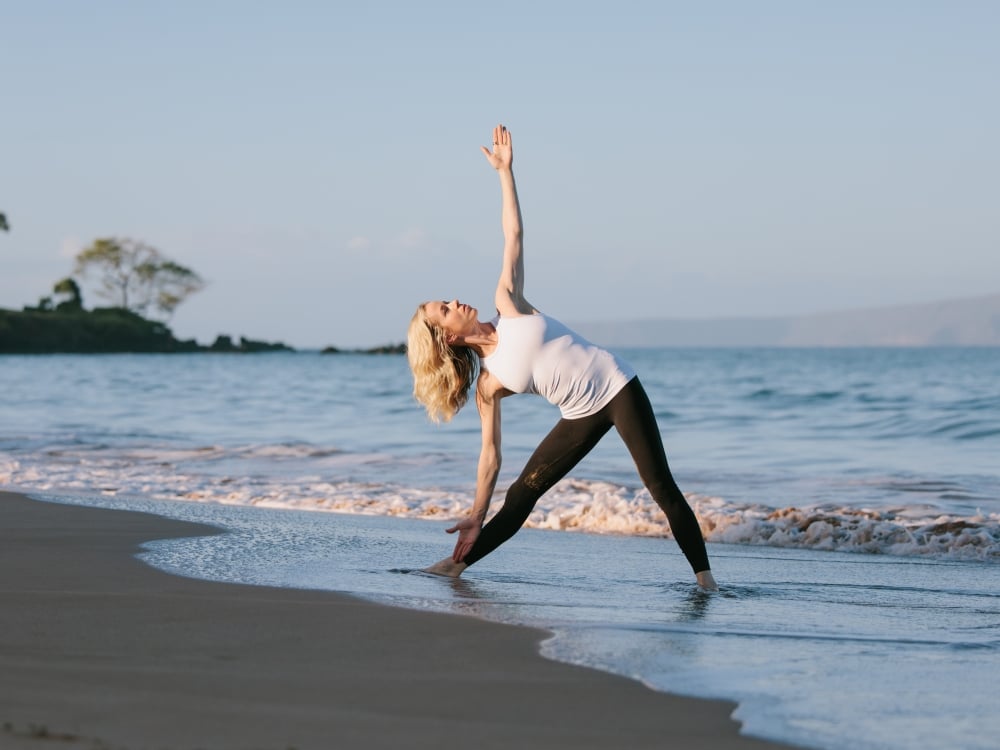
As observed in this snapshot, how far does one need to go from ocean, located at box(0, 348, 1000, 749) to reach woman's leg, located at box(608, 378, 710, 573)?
0.23m

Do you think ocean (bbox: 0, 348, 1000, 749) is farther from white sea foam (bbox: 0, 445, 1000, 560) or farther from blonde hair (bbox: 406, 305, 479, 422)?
blonde hair (bbox: 406, 305, 479, 422)

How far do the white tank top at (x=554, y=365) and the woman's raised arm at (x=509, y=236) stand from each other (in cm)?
7

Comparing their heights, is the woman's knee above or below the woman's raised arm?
below

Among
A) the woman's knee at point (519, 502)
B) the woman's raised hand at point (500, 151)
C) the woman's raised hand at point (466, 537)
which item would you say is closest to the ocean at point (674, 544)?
the woman's raised hand at point (466, 537)

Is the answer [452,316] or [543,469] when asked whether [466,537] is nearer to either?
[543,469]

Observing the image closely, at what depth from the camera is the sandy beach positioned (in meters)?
2.75

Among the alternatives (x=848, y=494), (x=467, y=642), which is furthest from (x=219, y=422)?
(x=467, y=642)

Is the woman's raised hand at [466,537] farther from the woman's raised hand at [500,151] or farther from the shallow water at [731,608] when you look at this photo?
the woman's raised hand at [500,151]

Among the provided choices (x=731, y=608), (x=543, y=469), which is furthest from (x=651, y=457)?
(x=731, y=608)

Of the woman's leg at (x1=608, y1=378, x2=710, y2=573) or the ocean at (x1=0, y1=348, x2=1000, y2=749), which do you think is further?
the woman's leg at (x1=608, y1=378, x2=710, y2=573)

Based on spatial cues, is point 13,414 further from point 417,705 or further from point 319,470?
point 417,705

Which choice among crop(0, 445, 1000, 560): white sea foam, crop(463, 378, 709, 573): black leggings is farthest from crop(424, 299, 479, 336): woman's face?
crop(0, 445, 1000, 560): white sea foam

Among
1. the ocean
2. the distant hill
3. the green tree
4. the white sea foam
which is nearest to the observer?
the ocean

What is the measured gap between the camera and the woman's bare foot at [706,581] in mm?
5520
